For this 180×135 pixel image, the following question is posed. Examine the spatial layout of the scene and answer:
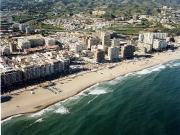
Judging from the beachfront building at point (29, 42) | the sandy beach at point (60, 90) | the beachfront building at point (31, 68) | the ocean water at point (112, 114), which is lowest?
the ocean water at point (112, 114)

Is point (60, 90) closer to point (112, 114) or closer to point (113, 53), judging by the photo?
point (112, 114)

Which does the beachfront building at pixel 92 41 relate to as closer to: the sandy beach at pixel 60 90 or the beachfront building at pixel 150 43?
the beachfront building at pixel 150 43

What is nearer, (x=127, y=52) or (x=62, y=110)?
(x=62, y=110)

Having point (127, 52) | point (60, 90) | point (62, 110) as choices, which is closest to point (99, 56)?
point (127, 52)

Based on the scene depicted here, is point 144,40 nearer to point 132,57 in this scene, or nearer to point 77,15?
point 132,57

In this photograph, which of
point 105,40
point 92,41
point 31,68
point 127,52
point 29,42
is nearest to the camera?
point 31,68

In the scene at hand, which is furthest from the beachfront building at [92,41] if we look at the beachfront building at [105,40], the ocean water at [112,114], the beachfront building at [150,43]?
the ocean water at [112,114]

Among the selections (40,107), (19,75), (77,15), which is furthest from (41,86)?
(77,15)
